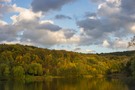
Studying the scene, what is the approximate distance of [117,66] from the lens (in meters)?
167

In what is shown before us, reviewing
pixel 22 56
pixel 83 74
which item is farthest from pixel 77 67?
pixel 22 56

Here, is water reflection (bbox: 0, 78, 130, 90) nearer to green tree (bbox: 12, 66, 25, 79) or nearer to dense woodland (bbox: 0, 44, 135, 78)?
green tree (bbox: 12, 66, 25, 79)

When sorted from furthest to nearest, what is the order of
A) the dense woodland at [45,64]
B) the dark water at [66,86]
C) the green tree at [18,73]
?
the dense woodland at [45,64]
the green tree at [18,73]
the dark water at [66,86]

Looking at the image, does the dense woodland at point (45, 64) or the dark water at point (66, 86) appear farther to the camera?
the dense woodland at point (45, 64)

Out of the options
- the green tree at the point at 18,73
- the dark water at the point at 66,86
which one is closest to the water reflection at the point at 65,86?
Result: the dark water at the point at 66,86

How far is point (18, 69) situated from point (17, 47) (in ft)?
183

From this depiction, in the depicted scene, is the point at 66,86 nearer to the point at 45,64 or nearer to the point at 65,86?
the point at 65,86

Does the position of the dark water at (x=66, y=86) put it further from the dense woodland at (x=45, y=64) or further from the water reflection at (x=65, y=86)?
the dense woodland at (x=45, y=64)

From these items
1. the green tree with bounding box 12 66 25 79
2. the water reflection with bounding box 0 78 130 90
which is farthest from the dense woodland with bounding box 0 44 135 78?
the water reflection with bounding box 0 78 130 90

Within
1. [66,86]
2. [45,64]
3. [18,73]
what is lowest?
[66,86]

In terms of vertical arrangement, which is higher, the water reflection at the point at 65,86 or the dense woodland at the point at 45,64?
the dense woodland at the point at 45,64

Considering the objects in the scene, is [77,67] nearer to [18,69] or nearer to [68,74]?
[68,74]

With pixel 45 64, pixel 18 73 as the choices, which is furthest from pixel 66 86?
pixel 45 64

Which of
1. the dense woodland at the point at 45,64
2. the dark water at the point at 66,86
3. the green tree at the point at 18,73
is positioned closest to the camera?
the dark water at the point at 66,86
